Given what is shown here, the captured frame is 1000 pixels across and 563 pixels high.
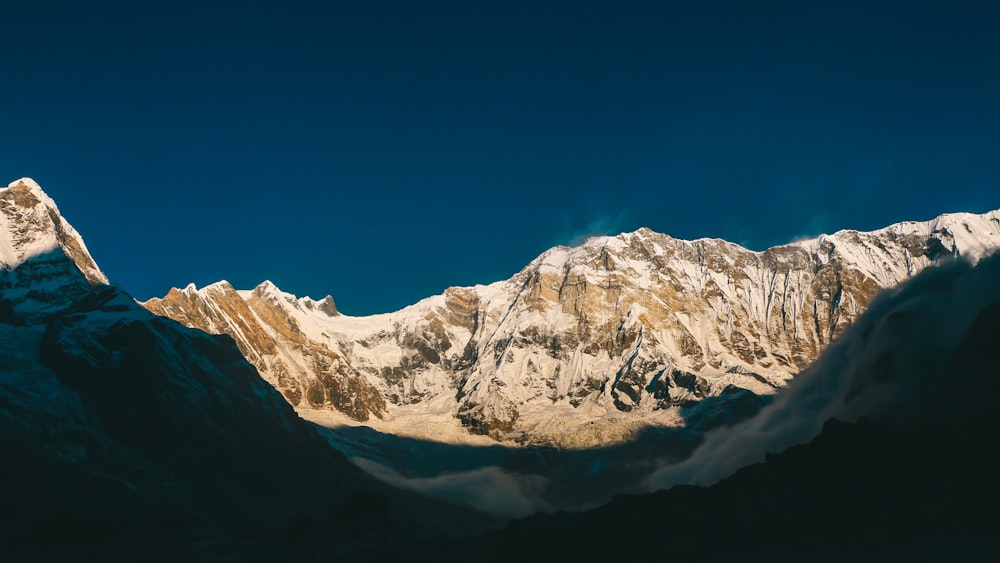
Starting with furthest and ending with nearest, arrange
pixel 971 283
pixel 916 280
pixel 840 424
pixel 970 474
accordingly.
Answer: pixel 916 280 < pixel 971 283 < pixel 840 424 < pixel 970 474

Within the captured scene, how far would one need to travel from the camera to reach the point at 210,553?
123750 mm

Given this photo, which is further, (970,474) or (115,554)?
(115,554)

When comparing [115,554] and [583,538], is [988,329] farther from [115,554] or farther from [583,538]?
[115,554]

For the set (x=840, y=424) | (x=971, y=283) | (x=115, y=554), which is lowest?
(x=115, y=554)

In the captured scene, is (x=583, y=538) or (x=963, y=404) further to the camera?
(x=963, y=404)

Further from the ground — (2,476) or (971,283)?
(971,283)

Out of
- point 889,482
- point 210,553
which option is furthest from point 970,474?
point 210,553

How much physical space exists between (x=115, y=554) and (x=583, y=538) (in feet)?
228

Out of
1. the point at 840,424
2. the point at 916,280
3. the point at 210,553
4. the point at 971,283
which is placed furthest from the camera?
the point at 916,280

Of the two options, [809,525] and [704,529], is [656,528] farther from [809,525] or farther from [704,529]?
[809,525]

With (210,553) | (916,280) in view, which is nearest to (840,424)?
(916,280)

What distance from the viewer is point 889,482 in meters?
101

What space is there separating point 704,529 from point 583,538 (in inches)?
578

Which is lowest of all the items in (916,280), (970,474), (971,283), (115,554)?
(115,554)
